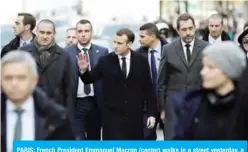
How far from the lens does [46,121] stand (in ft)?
13.3

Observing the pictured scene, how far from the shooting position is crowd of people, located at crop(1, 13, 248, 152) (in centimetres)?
384

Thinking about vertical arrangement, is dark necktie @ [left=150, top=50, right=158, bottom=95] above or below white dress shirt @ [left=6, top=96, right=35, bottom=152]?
above

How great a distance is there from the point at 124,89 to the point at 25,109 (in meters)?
2.27

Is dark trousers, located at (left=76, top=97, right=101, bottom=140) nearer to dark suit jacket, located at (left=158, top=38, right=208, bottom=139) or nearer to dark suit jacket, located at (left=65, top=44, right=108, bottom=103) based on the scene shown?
dark suit jacket, located at (left=65, top=44, right=108, bottom=103)

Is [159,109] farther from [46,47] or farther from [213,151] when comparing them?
[213,151]

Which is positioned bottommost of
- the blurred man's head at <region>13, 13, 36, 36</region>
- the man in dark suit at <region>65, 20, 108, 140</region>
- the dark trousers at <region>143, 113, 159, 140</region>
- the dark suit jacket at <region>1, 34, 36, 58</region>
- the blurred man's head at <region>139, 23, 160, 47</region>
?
the dark trousers at <region>143, 113, 159, 140</region>

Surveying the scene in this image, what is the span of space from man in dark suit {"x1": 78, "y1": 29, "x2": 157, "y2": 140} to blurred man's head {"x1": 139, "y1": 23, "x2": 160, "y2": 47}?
0.86 metres

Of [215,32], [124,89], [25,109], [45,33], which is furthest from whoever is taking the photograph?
[215,32]

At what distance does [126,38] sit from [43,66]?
0.89 m

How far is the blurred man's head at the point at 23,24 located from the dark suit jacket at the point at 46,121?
2464 mm

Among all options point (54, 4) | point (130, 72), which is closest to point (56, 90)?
point (130, 72)

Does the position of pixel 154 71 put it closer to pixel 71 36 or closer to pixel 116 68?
pixel 116 68

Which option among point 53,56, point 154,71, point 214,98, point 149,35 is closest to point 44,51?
point 53,56

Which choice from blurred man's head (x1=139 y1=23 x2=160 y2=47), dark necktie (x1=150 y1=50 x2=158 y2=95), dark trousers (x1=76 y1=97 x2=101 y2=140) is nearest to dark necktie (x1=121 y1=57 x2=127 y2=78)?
dark necktie (x1=150 y1=50 x2=158 y2=95)
